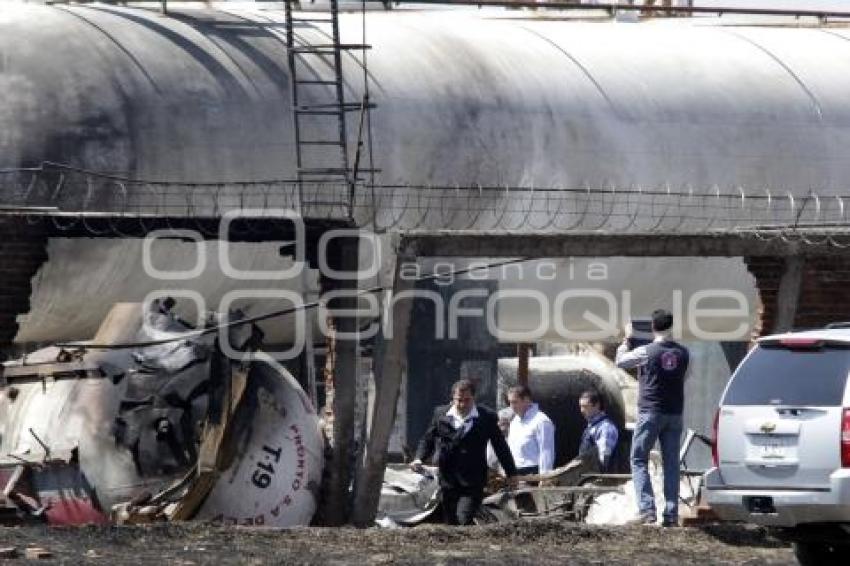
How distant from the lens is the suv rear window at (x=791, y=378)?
14.2 metres

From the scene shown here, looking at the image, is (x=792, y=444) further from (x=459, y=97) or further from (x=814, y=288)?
(x=459, y=97)

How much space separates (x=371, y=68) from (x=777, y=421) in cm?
803

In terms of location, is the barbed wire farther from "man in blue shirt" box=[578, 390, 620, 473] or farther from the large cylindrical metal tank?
"man in blue shirt" box=[578, 390, 620, 473]

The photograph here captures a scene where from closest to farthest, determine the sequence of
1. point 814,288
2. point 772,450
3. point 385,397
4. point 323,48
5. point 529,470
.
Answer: point 772,450 → point 385,397 → point 529,470 → point 814,288 → point 323,48

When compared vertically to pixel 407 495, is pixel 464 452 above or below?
above

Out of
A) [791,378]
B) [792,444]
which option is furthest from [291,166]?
[792,444]

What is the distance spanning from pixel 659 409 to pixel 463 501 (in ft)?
5.58

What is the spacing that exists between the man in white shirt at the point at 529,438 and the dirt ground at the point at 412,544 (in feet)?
8.43

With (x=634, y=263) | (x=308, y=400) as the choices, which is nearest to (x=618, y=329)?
(x=634, y=263)

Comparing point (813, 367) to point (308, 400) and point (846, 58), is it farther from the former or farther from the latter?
point (846, 58)

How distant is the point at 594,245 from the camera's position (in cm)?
1780

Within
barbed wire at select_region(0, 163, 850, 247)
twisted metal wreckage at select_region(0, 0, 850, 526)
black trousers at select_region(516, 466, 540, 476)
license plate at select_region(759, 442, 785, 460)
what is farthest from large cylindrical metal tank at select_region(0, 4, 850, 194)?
license plate at select_region(759, 442, 785, 460)

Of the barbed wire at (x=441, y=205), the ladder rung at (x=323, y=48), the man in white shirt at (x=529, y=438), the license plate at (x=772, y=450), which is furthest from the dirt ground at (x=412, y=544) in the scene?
the ladder rung at (x=323, y=48)

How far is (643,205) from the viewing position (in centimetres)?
2242
